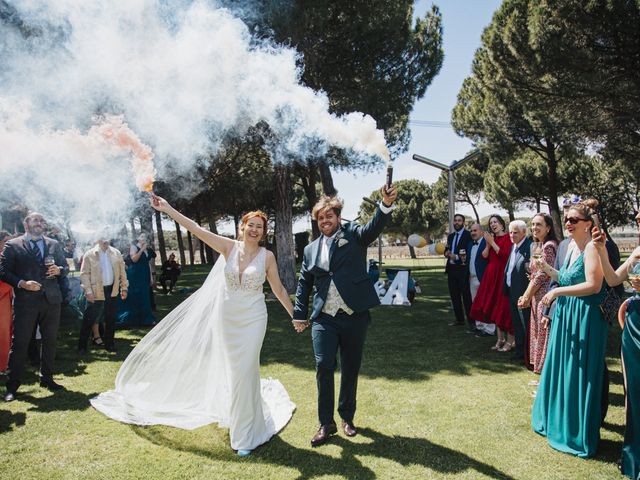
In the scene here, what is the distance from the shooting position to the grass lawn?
3.53 m

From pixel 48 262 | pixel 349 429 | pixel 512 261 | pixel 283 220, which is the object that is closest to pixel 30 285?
pixel 48 262

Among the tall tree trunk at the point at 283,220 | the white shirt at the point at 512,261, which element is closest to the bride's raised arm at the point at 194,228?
the white shirt at the point at 512,261

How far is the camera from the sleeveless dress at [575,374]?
3644mm

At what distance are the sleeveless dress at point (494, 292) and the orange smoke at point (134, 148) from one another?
5.64 m

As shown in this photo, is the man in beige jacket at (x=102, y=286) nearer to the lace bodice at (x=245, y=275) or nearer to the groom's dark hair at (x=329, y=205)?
the lace bodice at (x=245, y=275)

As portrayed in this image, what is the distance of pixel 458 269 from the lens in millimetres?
8977

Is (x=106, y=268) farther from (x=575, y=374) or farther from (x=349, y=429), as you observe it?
(x=575, y=374)

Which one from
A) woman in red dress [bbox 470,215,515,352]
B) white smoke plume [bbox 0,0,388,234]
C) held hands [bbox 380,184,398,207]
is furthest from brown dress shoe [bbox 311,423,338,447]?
white smoke plume [bbox 0,0,388,234]

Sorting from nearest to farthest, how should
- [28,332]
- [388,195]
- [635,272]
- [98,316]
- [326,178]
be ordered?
[635,272] → [388,195] → [28,332] → [98,316] → [326,178]

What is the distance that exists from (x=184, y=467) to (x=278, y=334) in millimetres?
5306

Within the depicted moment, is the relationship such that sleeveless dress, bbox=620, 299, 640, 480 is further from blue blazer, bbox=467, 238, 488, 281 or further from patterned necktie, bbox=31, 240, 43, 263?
patterned necktie, bbox=31, 240, 43, 263

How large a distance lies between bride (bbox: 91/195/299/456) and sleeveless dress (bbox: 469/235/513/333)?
155 inches

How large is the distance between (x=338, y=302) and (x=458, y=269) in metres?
5.63

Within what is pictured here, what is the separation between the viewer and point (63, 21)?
9.91 meters
